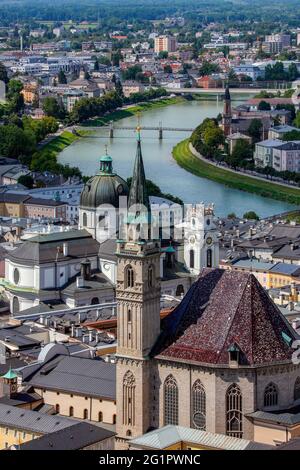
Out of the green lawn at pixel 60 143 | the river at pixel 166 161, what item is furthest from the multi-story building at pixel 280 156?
the green lawn at pixel 60 143

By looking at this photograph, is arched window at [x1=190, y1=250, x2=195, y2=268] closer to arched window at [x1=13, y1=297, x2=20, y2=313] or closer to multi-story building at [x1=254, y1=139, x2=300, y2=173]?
arched window at [x1=13, y1=297, x2=20, y2=313]

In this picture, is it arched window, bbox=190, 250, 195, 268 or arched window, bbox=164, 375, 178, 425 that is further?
arched window, bbox=190, 250, 195, 268

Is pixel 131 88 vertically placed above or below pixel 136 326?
below

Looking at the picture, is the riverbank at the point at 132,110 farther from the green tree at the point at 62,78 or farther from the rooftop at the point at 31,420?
the rooftop at the point at 31,420

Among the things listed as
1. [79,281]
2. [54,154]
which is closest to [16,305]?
[79,281]

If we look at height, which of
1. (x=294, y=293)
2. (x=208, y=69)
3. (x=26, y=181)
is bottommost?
(x=208, y=69)

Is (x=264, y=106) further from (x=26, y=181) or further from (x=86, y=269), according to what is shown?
(x=86, y=269)

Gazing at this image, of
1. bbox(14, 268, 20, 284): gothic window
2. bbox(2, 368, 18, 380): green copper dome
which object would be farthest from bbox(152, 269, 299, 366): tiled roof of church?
bbox(14, 268, 20, 284): gothic window
